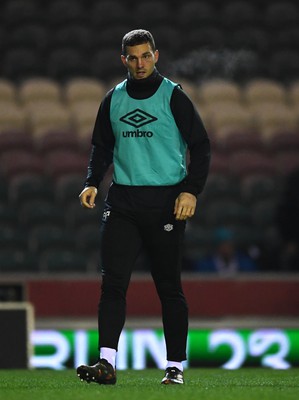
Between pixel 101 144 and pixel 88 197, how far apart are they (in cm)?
30

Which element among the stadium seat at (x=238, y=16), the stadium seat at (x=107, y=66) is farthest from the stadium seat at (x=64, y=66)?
the stadium seat at (x=238, y=16)

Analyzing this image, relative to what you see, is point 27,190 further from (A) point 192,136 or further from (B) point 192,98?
(A) point 192,136

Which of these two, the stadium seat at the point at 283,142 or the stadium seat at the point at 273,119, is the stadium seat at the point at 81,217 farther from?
the stadium seat at the point at 273,119

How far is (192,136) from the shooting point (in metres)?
6.29

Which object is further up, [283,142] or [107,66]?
[107,66]

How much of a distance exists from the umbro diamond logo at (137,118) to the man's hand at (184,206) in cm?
40

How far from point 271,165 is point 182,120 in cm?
889

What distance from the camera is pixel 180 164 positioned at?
6.33 meters

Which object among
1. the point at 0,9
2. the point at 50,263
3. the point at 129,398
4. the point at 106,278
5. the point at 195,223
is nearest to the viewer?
the point at 129,398

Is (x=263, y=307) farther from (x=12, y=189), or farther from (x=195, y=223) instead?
(x=12, y=189)

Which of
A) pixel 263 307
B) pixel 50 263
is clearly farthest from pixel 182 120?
pixel 50 263

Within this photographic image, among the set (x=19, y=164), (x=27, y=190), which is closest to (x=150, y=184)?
(x=27, y=190)

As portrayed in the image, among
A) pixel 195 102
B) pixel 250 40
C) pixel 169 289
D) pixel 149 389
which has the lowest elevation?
pixel 149 389

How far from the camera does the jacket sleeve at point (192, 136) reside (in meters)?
6.26
